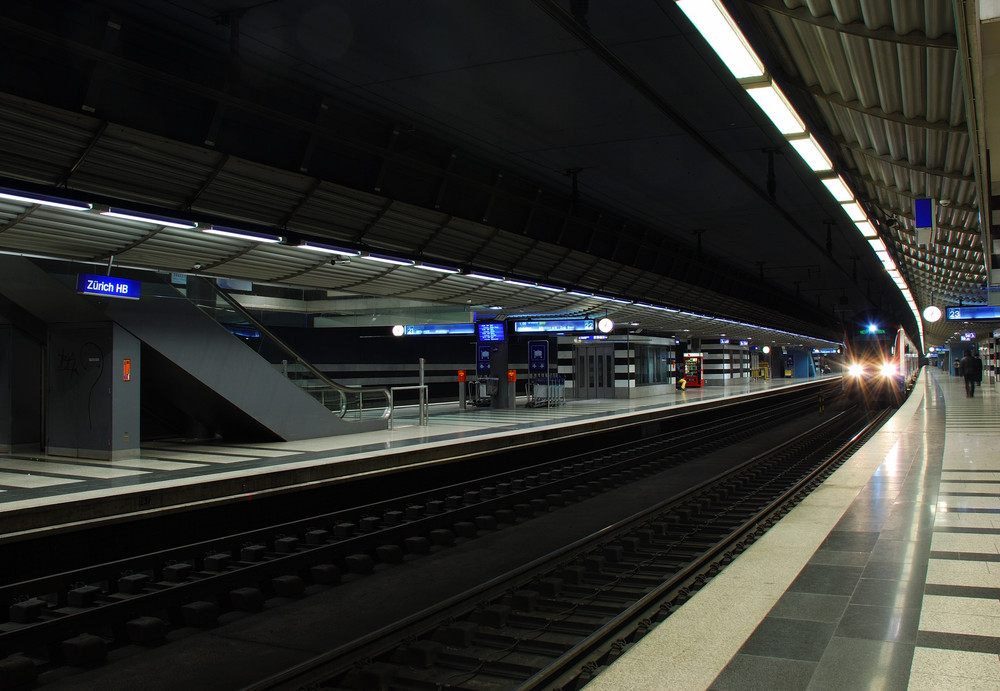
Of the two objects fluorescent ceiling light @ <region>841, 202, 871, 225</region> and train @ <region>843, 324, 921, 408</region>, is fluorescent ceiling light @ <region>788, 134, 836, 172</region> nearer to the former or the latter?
fluorescent ceiling light @ <region>841, 202, 871, 225</region>

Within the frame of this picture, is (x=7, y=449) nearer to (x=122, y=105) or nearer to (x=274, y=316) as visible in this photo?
(x=122, y=105)

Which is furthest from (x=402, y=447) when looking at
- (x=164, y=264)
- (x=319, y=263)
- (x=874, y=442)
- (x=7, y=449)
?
(x=874, y=442)

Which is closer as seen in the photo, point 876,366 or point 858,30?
point 858,30

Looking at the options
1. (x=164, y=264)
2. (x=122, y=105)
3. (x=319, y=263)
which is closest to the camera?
(x=122, y=105)

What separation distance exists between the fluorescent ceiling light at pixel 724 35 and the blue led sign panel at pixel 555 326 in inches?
611

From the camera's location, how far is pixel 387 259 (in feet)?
38.7

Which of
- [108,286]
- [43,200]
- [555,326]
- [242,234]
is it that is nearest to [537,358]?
[555,326]

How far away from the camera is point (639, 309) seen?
23125mm

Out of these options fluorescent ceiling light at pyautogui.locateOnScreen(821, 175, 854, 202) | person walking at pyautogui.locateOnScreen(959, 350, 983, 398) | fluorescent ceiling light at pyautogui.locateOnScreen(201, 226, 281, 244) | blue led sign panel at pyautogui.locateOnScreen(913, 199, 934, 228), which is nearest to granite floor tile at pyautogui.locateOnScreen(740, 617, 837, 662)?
fluorescent ceiling light at pyautogui.locateOnScreen(821, 175, 854, 202)

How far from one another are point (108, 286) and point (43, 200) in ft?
11.3

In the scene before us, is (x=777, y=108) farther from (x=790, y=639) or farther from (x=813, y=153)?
(x=790, y=639)

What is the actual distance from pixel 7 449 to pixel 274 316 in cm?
1150

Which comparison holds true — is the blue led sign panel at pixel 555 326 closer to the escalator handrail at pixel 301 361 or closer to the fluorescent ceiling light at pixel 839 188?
the escalator handrail at pixel 301 361

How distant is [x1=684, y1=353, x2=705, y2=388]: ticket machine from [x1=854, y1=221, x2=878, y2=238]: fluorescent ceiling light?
108ft
